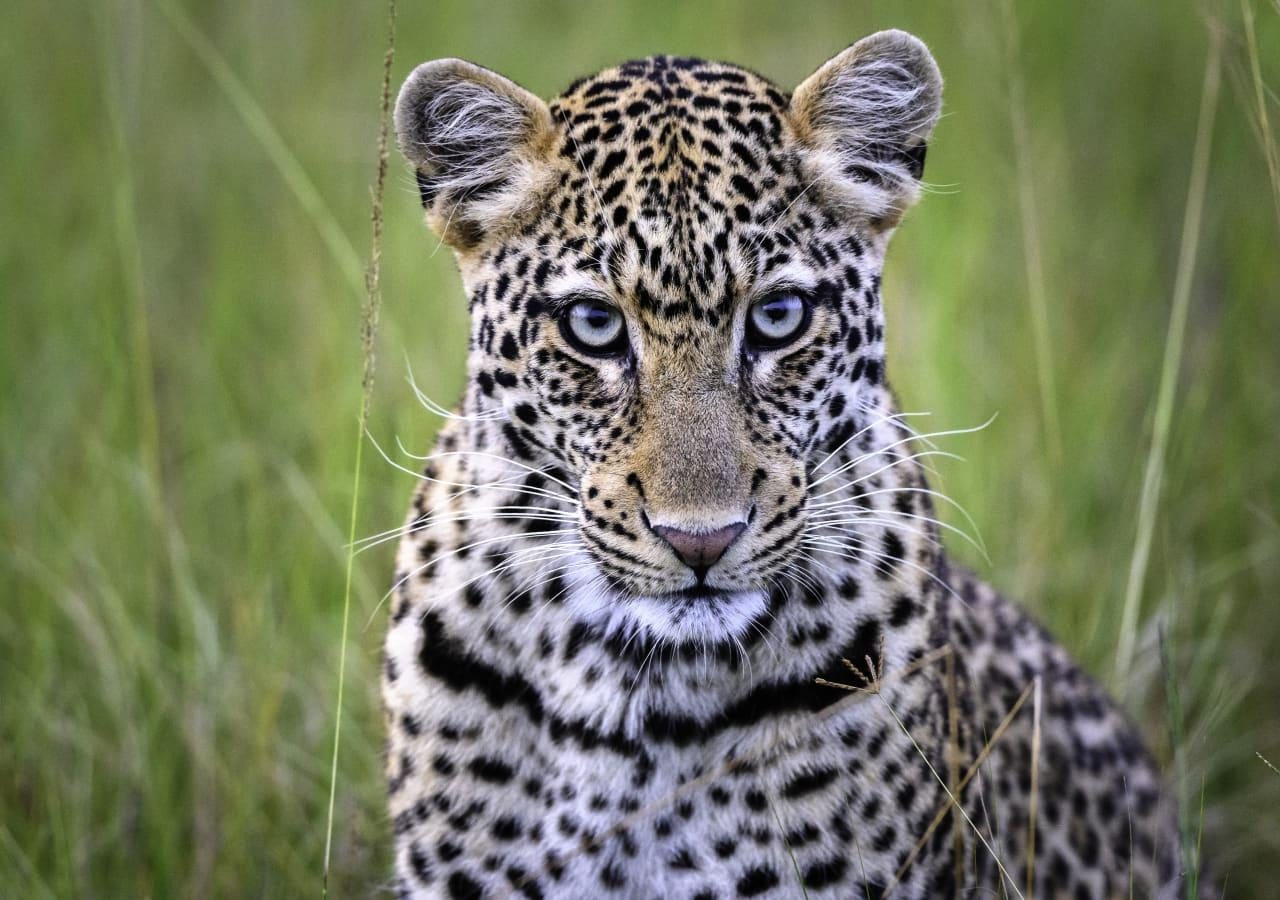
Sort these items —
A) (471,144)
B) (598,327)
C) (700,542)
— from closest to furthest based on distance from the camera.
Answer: (700,542) < (598,327) < (471,144)

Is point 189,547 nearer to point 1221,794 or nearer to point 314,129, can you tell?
point 314,129

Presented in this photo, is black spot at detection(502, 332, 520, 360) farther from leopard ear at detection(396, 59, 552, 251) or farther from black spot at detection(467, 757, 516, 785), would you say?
black spot at detection(467, 757, 516, 785)

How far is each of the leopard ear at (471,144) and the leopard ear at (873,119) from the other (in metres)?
0.75

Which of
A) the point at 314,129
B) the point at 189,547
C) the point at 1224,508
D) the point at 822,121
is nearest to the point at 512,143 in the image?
the point at 822,121

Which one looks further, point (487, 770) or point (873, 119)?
point (873, 119)

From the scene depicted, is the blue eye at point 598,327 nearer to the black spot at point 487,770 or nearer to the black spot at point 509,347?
the black spot at point 509,347

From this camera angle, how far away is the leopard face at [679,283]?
3.95m

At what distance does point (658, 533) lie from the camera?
3840 mm

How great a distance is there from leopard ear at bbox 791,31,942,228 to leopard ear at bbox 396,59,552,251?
751 millimetres

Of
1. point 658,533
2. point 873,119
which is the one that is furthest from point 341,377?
point 658,533

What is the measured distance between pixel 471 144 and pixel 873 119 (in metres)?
1.15

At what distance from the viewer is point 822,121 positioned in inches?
174

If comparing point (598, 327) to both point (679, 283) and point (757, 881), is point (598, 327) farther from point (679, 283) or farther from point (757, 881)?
point (757, 881)

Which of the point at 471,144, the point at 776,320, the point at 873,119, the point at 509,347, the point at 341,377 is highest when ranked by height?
the point at 873,119
